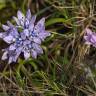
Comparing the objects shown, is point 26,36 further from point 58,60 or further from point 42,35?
point 58,60

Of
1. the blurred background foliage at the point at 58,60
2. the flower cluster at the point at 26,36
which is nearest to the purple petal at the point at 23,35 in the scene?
the flower cluster at the point at 26,36

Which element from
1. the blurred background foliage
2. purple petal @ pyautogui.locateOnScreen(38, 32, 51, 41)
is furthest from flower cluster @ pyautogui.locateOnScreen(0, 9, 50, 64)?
the blurred background foliage

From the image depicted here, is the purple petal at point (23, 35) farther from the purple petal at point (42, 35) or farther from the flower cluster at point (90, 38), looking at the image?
the flower cluster at point (90, 38)

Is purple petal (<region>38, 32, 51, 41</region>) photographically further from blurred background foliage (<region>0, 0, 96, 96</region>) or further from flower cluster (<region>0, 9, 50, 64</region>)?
blurred background foliage (<region>0, 0, 96, 96</region>)

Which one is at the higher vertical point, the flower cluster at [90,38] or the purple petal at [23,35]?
the purple petal at [23,35]

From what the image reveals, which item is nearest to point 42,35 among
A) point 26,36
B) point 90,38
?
point 26,36

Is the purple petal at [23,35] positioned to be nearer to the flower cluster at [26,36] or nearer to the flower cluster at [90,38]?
the flower cluster at [26,36]

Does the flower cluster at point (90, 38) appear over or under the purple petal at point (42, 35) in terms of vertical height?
under

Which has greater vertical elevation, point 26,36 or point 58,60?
point 26,36
